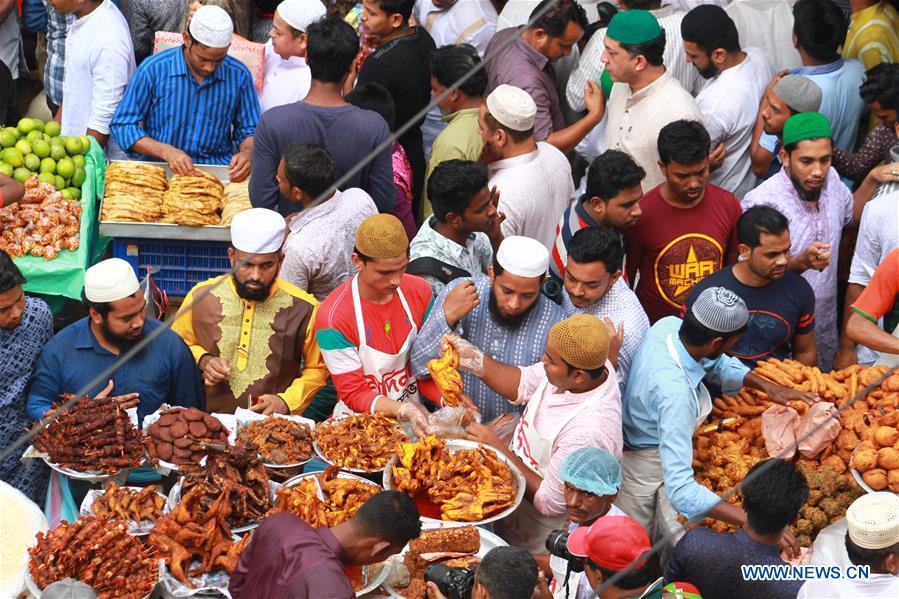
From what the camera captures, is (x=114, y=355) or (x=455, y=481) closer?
(x=455, y=481)

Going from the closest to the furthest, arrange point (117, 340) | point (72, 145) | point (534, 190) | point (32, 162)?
point (117, 340) < point (534, 190) < point (32, 162) < point (72, 145)

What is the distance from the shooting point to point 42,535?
14.2ft

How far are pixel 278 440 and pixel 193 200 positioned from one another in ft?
6.71

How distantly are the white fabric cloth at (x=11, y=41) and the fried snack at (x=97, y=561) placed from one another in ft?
15.2

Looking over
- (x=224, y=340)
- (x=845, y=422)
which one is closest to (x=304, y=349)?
(x=224, y=340)

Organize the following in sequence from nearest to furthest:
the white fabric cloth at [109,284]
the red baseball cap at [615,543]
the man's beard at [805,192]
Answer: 1. the red baseball cap at [615,543]
2. the white fabric cloth at [109,284]
3. the man's beard at [805,192]

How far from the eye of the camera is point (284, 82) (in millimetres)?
7543

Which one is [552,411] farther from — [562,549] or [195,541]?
[195,541]

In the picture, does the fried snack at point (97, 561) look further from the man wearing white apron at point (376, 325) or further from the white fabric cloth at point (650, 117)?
the white fabric cloth at point (650, 117)

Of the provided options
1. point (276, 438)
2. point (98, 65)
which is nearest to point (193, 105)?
point (98, 65)

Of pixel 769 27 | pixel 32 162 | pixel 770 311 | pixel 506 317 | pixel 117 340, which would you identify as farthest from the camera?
pixel 769 27

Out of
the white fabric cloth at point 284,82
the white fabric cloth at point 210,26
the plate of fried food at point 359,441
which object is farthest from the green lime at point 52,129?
the plate of fried food at point 359,441

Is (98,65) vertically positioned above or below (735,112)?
below

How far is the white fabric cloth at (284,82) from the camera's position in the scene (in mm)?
7539
